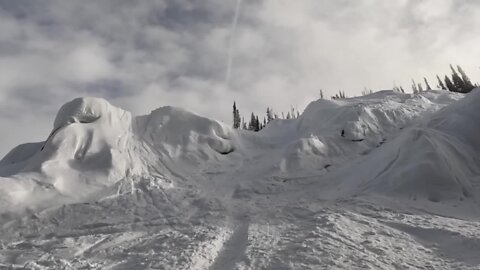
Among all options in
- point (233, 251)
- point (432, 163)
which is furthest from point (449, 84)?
point (233, 251)

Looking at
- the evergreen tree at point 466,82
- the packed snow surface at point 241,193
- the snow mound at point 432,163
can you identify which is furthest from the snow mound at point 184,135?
the evergreen tree at point 466,82

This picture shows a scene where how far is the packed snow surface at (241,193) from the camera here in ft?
21.7

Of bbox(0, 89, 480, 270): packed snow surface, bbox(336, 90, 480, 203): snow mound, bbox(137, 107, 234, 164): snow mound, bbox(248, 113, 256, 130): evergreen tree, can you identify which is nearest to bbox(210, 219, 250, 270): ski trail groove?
bbox(0, 89, 480, 270): packed snow surface

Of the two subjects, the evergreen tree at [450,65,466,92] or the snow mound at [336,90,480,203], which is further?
the evergreen tree at [450,65,466,92]

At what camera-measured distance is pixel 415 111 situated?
17.5 m

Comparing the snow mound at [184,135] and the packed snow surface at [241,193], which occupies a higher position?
the snow mound at [184,135]

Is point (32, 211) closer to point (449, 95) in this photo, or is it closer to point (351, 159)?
point (351, 159)

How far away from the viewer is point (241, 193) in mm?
11211

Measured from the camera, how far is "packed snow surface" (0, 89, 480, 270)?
6617 millimetres

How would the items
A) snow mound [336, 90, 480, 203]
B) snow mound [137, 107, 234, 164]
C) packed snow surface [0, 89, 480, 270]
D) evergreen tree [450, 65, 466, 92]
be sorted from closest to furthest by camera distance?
packed snow surface [0, 89, 480, 270], snow mound [336, 90, 480, 203], snow mound [137, 107, 234, 164], evergreen tree [450, 65, 466, 92]

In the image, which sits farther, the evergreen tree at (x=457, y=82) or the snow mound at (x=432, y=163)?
the evergreen tree at (x=457, y=82)

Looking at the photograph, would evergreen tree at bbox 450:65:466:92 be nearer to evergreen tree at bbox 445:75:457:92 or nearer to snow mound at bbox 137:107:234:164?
evergreen tree at bbox 445:75:457:92

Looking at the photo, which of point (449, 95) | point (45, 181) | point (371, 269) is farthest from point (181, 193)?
point (449, 95)

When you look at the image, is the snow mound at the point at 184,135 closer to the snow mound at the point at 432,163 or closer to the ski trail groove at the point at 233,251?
the snow mound at the point at 432,163
